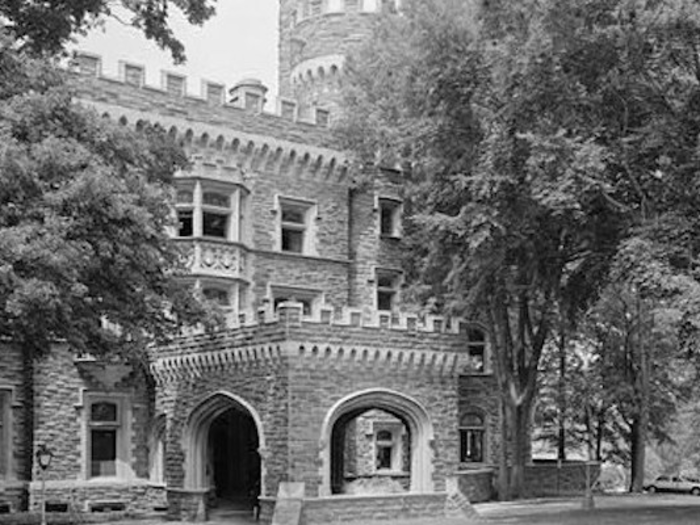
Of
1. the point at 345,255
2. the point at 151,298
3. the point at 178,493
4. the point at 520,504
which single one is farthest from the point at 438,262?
the point at 151,298

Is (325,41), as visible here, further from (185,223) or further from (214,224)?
(185,223)

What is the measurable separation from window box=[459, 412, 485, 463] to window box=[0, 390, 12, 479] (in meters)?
14.0

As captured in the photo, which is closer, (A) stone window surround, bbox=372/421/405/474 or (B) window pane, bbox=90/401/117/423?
(B) window pane, bbox=90/401/117/423

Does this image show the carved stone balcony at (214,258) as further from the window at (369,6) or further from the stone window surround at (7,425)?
the window at (369,6)

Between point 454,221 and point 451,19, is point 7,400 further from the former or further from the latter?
point 451,19

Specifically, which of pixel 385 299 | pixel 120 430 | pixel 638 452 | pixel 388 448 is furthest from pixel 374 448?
pixel 638 452

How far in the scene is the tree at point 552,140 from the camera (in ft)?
70.3

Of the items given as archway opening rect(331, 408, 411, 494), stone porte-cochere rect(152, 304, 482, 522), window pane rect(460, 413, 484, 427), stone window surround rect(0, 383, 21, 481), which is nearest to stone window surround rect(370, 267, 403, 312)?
archway opening rect(331, 408, 411, 494)

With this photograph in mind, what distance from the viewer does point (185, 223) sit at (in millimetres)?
29812

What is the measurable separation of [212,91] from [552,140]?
40.7 ft

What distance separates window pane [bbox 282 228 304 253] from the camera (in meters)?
32.4

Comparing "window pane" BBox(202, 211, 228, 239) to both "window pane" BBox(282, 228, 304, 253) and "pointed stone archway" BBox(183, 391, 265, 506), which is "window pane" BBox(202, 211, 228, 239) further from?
"pointed stone archway" BBox(183, 391, 265, 506)

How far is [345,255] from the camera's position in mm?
33281

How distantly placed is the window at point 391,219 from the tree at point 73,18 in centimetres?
2166
